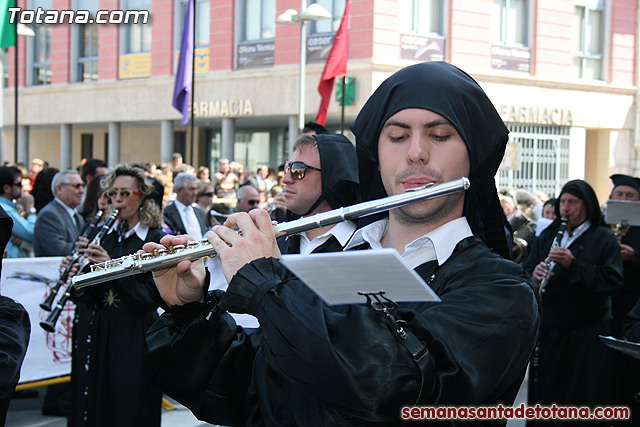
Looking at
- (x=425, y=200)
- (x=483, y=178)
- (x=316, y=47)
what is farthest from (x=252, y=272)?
(x=316, y=47)

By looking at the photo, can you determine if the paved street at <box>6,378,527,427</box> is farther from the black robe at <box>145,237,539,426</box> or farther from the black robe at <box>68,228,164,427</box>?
the black robe at <box>145,237,539,426</box>

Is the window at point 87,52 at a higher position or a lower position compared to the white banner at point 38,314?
higher

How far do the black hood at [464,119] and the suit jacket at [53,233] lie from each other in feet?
17.3

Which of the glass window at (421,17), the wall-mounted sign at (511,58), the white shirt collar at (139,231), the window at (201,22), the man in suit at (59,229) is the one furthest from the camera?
the window at (201,22)

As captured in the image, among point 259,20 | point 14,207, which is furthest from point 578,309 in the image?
point 259,20

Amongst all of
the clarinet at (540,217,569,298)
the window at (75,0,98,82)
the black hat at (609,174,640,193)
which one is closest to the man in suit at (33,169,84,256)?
the clarinet at (540,217,569,298)

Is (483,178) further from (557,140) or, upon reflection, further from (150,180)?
(557,140)

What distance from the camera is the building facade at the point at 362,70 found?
18203 millimetres

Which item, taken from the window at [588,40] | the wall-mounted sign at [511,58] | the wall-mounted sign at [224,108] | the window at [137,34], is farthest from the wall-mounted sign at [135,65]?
the window at [588,40]

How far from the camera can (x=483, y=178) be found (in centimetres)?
192

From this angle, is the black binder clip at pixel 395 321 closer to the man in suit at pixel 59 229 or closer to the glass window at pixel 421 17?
the man in suit at pixel 59 229

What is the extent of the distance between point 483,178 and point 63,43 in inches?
963

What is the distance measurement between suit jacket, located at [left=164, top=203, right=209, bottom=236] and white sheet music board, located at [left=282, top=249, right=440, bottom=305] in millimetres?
6533

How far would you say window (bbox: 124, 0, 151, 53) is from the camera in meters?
22.0
